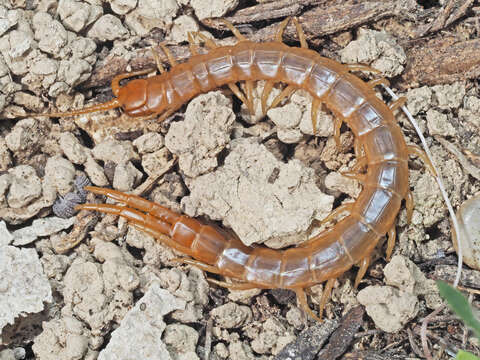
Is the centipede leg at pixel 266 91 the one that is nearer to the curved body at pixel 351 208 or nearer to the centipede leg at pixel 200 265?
the curved body at pixel 351 208

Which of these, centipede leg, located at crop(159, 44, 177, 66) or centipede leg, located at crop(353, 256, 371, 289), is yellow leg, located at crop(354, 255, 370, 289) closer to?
centipede leg, located at crop(353, 256, 371, 289)

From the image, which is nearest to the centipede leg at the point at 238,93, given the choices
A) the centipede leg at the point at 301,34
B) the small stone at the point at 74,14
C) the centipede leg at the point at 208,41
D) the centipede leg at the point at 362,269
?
the centipede leg at the point at 208,41

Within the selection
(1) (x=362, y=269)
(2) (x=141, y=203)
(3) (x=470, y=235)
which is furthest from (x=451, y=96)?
(2) (x=141, y=203)

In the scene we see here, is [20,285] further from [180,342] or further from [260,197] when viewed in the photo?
[260,197]

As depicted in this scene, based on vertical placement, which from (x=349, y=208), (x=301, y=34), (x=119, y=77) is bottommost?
(x=349, y=208)

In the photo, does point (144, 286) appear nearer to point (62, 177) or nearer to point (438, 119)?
point (62, 177)

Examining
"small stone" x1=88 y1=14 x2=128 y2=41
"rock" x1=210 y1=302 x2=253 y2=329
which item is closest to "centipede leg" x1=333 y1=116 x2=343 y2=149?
"rock" x1=210 y1=302 x2=253 y2=329
